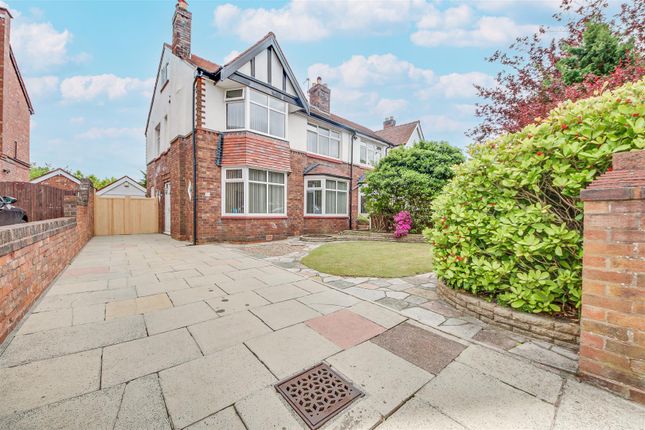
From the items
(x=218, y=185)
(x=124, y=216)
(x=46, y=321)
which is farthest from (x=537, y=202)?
(x=124, y=216)

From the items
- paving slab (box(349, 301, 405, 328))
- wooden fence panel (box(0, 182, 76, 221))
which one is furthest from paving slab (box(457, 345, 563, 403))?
wooden fence panel (box(0, 182, 76, 221))

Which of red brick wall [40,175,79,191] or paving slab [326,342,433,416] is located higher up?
red brick wall [40,175,79,191]

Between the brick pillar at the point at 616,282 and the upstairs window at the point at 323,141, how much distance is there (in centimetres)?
1261

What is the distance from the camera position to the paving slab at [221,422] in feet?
4.87

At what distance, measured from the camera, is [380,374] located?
203 cm

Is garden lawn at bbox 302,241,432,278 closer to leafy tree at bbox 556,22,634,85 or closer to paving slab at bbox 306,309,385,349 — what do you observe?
paving slab at bbox 306,309,385,349

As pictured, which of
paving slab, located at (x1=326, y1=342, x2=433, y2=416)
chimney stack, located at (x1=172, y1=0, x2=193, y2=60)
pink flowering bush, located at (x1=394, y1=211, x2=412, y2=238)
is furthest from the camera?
chimney stack, located at (x1=172, y1=0, x2=193, y2=60)

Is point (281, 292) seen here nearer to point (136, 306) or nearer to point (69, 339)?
point (136, 306)

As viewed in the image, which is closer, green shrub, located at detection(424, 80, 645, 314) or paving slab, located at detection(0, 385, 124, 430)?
paving slab, located at detection(0, 385, 124, 430)

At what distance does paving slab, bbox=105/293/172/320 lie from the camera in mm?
3219

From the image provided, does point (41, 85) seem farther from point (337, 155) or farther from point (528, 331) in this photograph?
point (528, 331)

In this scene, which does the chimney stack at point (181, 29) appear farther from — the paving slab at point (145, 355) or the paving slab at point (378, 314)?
the paving slab at point (378, 314)

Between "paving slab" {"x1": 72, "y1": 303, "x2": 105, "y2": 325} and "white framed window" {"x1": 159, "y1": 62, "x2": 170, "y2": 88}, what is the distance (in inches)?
494

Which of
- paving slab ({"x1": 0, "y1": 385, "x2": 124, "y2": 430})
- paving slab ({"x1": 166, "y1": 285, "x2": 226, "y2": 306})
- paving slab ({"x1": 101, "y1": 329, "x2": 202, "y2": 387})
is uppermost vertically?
paving slab ({"x1": 0, "y1": 385, "x2": 124, "y2": 430})
